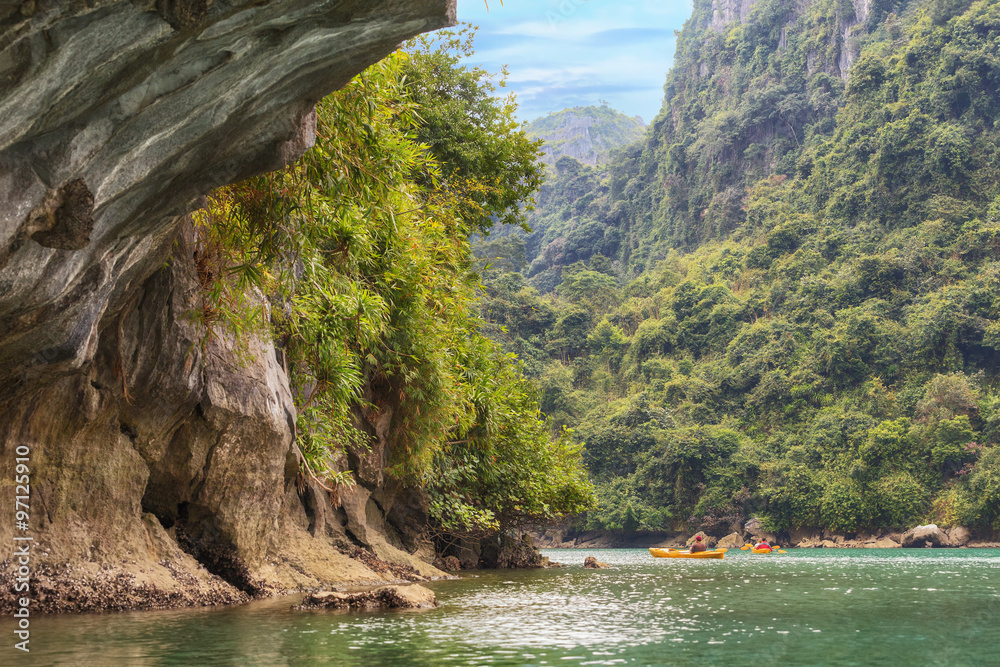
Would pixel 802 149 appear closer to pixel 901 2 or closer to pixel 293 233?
pixel 901 2

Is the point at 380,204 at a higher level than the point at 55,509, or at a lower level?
higher

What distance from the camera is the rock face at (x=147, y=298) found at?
14.9 ft

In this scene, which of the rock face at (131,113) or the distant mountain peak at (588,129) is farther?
the distant mountain peak at (588,129)

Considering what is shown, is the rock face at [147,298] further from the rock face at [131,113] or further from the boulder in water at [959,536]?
the boulder in water at [959,536]

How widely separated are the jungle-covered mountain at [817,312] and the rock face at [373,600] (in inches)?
1516

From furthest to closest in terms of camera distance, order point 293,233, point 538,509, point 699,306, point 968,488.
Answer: point 699,306 → point 968,488 → point 538,509 → point 293,233

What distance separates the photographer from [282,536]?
43.2 ft

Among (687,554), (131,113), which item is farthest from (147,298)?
(687,554)

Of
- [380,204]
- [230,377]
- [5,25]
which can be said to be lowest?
[230,377]

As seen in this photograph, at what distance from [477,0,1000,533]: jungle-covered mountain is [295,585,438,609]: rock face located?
38.5 meters

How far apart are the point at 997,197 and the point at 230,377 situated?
5362 cm

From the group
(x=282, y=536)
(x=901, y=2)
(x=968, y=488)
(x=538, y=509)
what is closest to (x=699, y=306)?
(x=968, y=488)

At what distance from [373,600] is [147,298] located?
453 centimetres

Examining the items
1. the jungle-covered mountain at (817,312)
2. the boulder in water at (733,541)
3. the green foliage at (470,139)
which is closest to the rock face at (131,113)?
the green foliage at (470,139)
